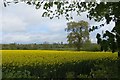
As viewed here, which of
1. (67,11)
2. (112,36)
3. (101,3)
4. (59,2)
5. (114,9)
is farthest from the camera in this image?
(67,11)

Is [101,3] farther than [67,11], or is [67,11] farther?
[67,11]

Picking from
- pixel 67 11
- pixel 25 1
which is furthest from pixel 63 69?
pixel 25 1

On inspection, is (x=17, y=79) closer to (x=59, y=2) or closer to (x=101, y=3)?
(x=59, y=2)

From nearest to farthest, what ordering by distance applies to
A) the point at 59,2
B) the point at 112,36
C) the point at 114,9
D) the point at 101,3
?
the point at 112,36 < the point at 114,9 < the point at 101,3 < the point at 59,2

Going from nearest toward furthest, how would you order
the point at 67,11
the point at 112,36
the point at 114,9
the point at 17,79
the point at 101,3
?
the point at 112,36, the point at 114,9, the point at 101,3, the point at 17,79, the point at 67,11

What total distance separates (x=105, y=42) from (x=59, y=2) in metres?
2.80

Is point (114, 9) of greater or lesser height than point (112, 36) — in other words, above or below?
above

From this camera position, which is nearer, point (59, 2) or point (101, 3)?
point (101, 3)

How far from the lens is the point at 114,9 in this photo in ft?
9.45

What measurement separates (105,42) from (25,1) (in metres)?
3.67

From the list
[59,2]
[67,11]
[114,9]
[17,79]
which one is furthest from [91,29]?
[67,11]

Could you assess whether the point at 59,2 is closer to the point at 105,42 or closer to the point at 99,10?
the point at 99,10

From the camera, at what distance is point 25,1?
6.18m

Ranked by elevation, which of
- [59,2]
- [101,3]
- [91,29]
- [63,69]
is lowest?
[63,69]
